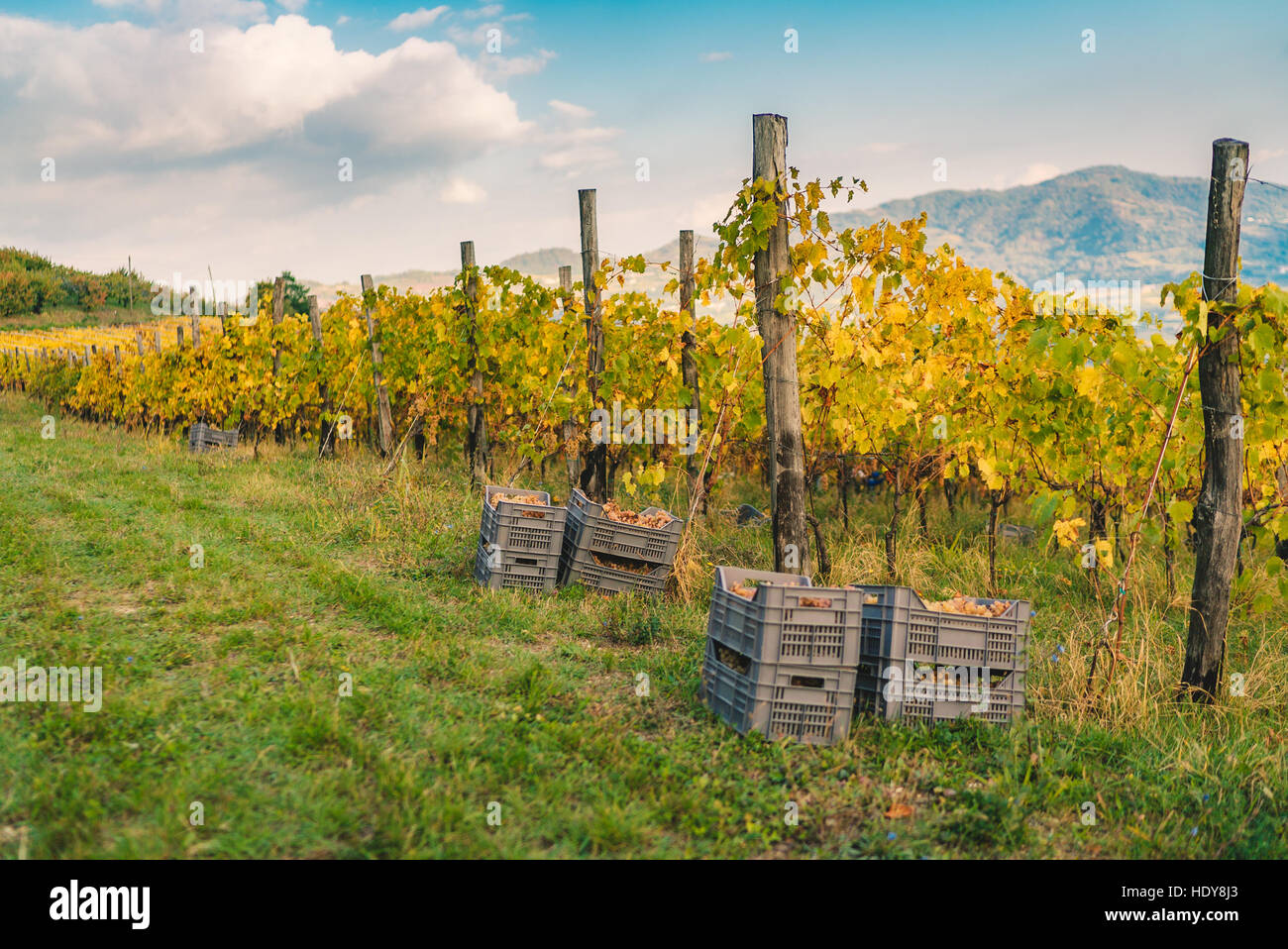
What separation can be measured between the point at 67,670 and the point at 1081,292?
21.8 ft

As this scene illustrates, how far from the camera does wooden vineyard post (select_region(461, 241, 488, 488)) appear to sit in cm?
845

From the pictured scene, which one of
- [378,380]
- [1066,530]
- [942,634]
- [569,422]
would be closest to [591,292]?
[569,422]

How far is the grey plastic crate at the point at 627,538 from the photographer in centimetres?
507

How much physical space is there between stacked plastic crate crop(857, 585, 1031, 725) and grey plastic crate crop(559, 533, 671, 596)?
183 cm

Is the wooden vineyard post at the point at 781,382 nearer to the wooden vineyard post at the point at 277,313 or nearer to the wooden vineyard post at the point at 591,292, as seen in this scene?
the wooden vineyard post at the point at 591,292

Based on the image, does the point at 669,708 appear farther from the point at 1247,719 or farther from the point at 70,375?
the point at 70,375

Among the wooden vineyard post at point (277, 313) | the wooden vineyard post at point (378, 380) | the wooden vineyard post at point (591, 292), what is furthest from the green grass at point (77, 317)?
the wooden vineyard post at point (591, 292)

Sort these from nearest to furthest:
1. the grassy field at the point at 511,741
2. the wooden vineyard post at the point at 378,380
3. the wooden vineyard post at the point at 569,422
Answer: the grassy field at the point at 511,741, the wooden vineyard post at the point at 569,422, the wooden vineyard post at the point at 378,380

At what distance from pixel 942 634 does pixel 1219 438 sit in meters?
1.51

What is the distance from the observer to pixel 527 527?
16.7 feet

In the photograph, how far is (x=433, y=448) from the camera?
11.8 meters

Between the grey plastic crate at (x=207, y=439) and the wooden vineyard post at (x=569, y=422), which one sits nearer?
the wooden vineyard post at (x=569, y=422)

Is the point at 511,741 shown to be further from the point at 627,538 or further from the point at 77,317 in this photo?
the point at 77,317

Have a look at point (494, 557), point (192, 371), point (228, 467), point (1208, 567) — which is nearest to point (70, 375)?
point (192, 371)
